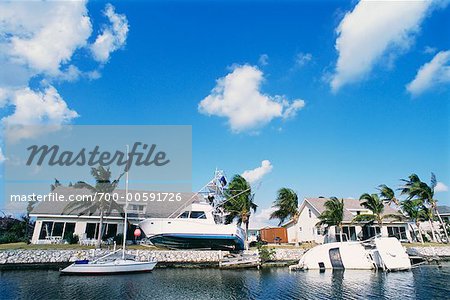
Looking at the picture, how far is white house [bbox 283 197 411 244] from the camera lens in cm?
3988

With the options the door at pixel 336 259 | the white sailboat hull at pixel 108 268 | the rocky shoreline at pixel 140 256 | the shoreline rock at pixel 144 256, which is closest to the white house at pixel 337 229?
the shoreline rock at pixel 144 256

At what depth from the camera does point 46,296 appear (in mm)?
15500

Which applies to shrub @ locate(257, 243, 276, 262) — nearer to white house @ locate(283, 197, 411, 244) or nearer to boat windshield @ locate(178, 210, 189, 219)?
white house @ locate(283, 197, 411, 244)

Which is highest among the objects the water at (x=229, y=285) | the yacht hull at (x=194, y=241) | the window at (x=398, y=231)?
the window at (x=398, y=231)

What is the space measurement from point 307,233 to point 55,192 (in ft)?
117

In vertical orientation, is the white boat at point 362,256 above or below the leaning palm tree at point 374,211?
below

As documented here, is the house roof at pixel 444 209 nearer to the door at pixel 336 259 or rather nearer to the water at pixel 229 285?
the water at pixel 229 285

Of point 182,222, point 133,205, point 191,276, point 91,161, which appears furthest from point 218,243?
point 91,161

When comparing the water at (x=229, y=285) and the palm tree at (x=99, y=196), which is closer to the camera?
the water at (x=229, y=285)

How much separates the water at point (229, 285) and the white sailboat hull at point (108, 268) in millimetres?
814

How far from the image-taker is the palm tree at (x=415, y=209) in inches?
1629

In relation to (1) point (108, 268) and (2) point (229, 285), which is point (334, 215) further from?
(1) point (108, 268)

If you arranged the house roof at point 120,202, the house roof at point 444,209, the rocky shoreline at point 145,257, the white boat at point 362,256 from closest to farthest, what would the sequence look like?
1. the white boat at point 362,256
2. the rocky shoreline at point 145,257
3. the house roof at point 120,202
4. the house roof at point 444,209

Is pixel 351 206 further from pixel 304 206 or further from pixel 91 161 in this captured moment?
pixel 91 161
